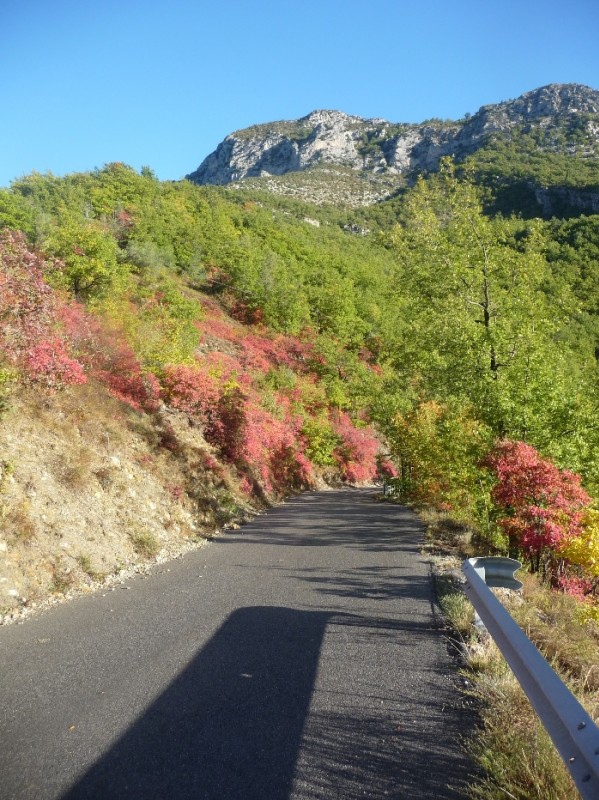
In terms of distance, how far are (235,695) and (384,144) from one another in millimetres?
193821

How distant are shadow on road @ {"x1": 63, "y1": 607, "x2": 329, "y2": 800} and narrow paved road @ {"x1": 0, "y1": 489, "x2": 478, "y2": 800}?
0.01 meters

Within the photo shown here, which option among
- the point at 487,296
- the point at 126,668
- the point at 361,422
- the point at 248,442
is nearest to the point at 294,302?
the point at 361,422

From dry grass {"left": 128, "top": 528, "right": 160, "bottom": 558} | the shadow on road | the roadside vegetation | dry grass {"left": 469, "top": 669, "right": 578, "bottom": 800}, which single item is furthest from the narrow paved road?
dry grass {"left": 128, "top": 528, "right": 160, "bottom": 558}

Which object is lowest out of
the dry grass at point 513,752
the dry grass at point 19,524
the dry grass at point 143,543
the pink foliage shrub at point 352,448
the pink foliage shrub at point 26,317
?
the pink foliage shrub at point 352,448

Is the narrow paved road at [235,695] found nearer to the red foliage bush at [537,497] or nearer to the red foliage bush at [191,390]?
the red foliage bush at [537,497]

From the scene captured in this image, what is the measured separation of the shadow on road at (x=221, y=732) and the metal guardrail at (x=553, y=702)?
1484 millimetres

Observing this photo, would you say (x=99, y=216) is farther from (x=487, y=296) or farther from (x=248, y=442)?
(x=487, y=296)

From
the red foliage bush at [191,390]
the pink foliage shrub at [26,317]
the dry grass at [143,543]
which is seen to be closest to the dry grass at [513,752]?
the dry grass at [143,543]

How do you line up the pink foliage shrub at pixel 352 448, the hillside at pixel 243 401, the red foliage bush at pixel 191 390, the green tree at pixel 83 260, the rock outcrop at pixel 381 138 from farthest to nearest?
the rock outcrop at pixel 381 138
the pink foliage shrub at pixel 352 448
the green tree at pixel 83 260
the red foliage bush at pixel 191 390
the hillside at pixel 243 401

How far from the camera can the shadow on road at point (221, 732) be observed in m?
2.75

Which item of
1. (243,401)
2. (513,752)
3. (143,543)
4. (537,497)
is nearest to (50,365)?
(143,543)

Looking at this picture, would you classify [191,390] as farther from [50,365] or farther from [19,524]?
[19,524]

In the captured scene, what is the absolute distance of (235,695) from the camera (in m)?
3.76

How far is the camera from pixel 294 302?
4341cm
